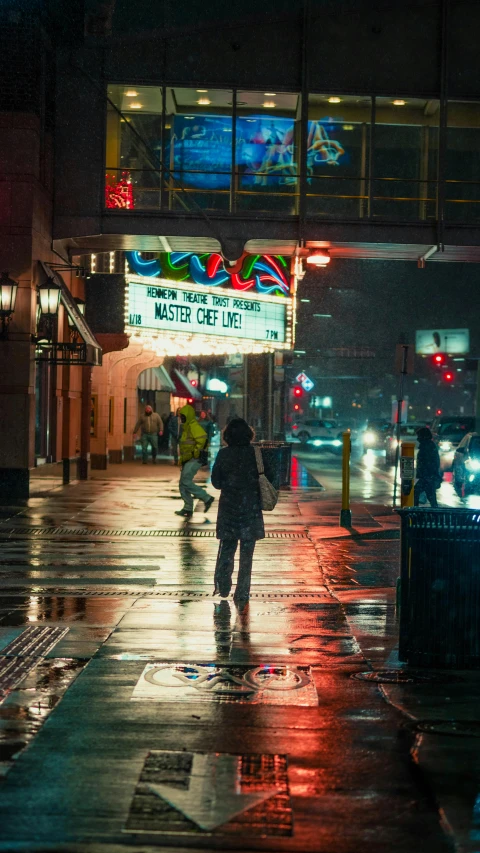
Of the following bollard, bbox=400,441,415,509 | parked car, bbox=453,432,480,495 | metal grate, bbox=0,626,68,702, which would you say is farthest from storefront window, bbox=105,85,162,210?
metal grate, bbox=0,626,68,702

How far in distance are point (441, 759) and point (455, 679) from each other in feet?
6.07

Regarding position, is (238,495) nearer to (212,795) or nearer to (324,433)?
(212,795)

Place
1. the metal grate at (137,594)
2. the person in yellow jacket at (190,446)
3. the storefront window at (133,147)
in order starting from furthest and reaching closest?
1. the storefront window at (133,147)
2. the person in yellow jacket at (190,446)
3. the metal grate at (137,594)

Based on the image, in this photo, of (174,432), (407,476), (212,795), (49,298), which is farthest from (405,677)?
(174,432)

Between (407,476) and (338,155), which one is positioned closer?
(407,476)

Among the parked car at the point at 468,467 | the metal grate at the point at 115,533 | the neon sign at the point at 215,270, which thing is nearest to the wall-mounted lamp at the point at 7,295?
the metal grate at the point at 115,533

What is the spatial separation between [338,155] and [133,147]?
4426mm

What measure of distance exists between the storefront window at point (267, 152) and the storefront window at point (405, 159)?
1785mm

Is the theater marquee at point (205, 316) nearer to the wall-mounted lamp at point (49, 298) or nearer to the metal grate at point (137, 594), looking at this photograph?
the wall-mounted lamp at point (49, 298)

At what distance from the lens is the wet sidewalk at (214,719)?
188 inches

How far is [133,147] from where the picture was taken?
22.7 m

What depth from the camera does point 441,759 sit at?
5.72 m

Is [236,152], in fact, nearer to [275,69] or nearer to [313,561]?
[275,69]

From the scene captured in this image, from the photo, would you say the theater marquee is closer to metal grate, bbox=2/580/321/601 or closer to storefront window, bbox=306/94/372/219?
storefront window, bbox=306/94/372/219
